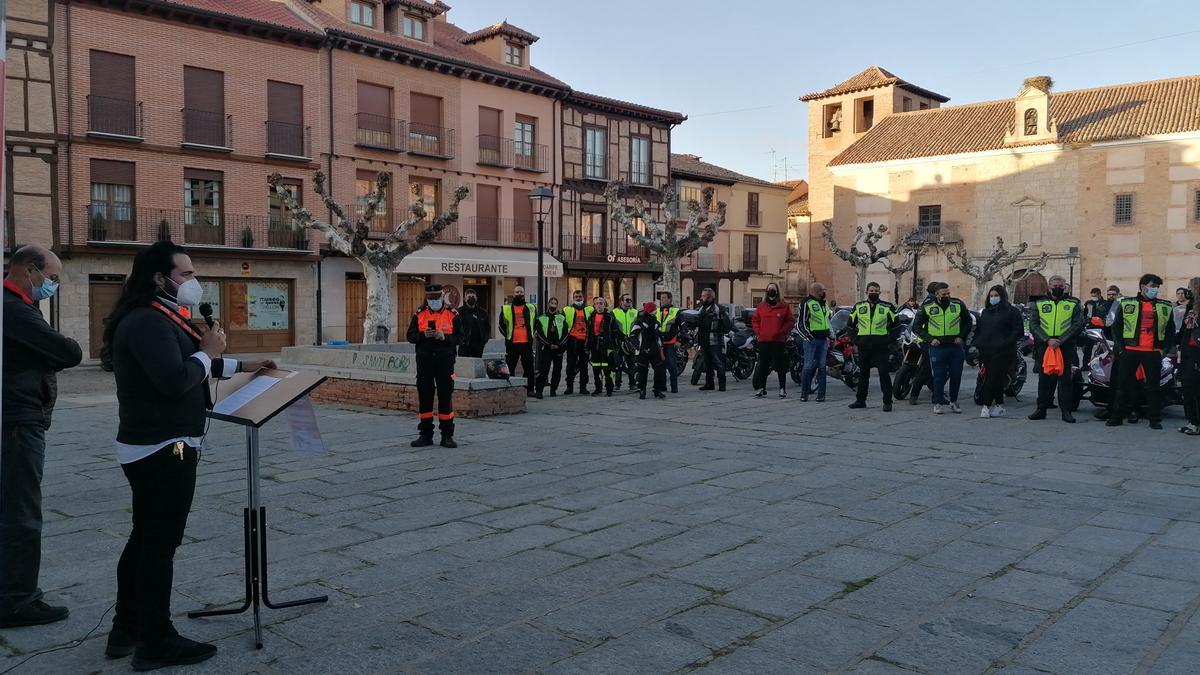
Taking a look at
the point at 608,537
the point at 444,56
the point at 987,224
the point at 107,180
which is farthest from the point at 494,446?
the point at 987,224

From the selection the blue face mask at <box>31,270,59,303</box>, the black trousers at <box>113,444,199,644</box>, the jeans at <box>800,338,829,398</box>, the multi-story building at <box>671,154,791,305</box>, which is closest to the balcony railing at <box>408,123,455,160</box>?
the multi-story building at <box>671,154,791,305</box>

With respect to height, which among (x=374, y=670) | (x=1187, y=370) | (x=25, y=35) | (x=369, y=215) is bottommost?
(x=374, y=670)

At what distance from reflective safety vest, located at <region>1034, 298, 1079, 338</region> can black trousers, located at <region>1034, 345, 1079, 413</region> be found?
239mm

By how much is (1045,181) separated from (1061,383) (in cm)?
3443

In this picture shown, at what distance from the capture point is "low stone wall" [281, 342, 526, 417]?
1155 cm

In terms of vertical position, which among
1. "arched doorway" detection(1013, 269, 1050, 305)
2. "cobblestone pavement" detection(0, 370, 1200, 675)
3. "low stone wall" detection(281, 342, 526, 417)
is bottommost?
"cobblestone pavement" detection(0, 370, 1200, 675)

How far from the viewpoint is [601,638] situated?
402cm

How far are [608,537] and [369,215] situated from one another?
15.4 metres

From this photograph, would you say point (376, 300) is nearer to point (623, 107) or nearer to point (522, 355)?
point (522, 355)

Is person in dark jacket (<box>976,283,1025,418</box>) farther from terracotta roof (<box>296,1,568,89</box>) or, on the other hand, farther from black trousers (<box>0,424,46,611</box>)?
terracotta roof (<box>296,1,568,89</box>)

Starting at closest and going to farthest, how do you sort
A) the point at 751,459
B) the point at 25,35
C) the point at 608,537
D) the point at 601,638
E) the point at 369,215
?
the point at 601,638
the point at 608,537
the point at 751,459
the point at 369,215
the point at 25,35

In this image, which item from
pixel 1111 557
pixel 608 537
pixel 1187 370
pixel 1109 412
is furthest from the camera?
pixel 1109 412

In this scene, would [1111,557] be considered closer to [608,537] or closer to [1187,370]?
[608,537]

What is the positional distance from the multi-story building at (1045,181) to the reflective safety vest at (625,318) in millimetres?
23873
